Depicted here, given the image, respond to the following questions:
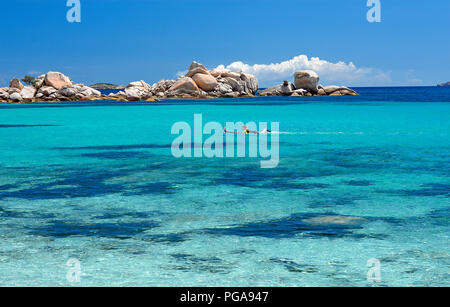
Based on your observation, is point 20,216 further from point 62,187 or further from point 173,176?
point 173,176

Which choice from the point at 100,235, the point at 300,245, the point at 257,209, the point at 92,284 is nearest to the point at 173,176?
the point at 257,209

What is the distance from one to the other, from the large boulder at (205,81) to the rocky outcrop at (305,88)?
19.8m

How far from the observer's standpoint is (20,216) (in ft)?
40.0

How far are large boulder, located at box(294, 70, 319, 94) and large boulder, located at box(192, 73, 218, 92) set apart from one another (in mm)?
19913

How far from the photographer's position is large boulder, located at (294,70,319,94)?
411ft

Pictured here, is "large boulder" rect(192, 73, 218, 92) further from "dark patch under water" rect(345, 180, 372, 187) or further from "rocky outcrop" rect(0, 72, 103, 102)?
"dark patch under water" rect(345, 180, 372, 187)

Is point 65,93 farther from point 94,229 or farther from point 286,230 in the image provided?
point 286,230

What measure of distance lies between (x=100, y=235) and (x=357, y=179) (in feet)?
29.3

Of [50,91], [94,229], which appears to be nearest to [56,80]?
[50,91]

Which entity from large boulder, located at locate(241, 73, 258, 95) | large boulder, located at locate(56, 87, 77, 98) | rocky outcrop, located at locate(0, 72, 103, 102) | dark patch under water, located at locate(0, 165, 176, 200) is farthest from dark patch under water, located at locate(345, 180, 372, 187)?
large boulder, located at locate(241, 73, 258, 95)

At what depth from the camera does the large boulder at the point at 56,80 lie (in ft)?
380

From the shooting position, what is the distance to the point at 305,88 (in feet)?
422

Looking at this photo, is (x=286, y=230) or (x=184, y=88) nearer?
(x=286, y=230)

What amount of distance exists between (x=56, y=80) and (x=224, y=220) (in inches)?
4397
